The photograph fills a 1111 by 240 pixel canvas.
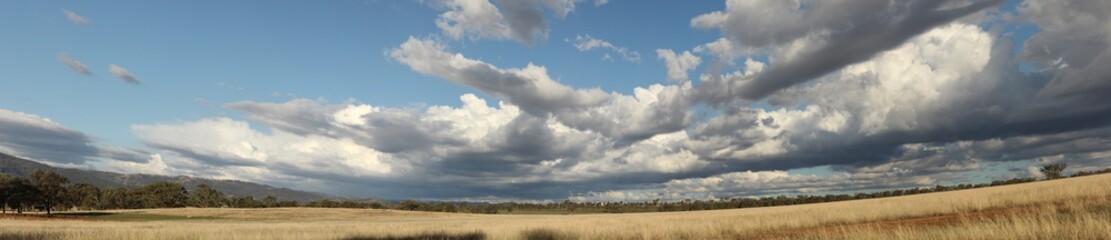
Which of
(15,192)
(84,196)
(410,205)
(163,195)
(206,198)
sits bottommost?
(410,205)

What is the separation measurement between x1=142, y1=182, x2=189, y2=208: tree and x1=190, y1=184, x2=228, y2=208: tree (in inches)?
294

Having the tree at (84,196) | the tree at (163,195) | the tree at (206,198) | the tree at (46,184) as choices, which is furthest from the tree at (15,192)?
the tree at (206,198)

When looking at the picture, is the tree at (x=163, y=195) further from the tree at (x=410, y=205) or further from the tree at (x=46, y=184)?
the tree at (x=410, y=205)

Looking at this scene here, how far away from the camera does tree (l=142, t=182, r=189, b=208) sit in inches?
6407

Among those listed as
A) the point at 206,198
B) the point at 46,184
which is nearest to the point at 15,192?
the point at 46,184

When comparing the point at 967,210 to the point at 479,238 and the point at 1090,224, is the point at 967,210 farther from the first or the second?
the point at 479,238

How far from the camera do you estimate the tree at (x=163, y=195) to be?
162750mm

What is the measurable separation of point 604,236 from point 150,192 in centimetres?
17872

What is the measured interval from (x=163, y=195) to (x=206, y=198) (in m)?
17.2

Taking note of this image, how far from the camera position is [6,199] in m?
99.0

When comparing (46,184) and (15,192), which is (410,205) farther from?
(15,192)

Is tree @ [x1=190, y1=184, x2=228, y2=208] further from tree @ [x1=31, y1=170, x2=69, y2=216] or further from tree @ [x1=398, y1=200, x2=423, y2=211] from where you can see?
tree @ [x1=31, y1=170, x2=69, y2=216]

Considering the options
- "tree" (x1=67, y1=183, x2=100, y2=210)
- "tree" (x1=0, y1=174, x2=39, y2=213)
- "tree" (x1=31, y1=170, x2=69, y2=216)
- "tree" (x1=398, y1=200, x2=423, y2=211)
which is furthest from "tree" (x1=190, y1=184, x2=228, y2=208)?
"tree" (x1=0, y1=174, x2=39, y2=213)

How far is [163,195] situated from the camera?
535 ft
